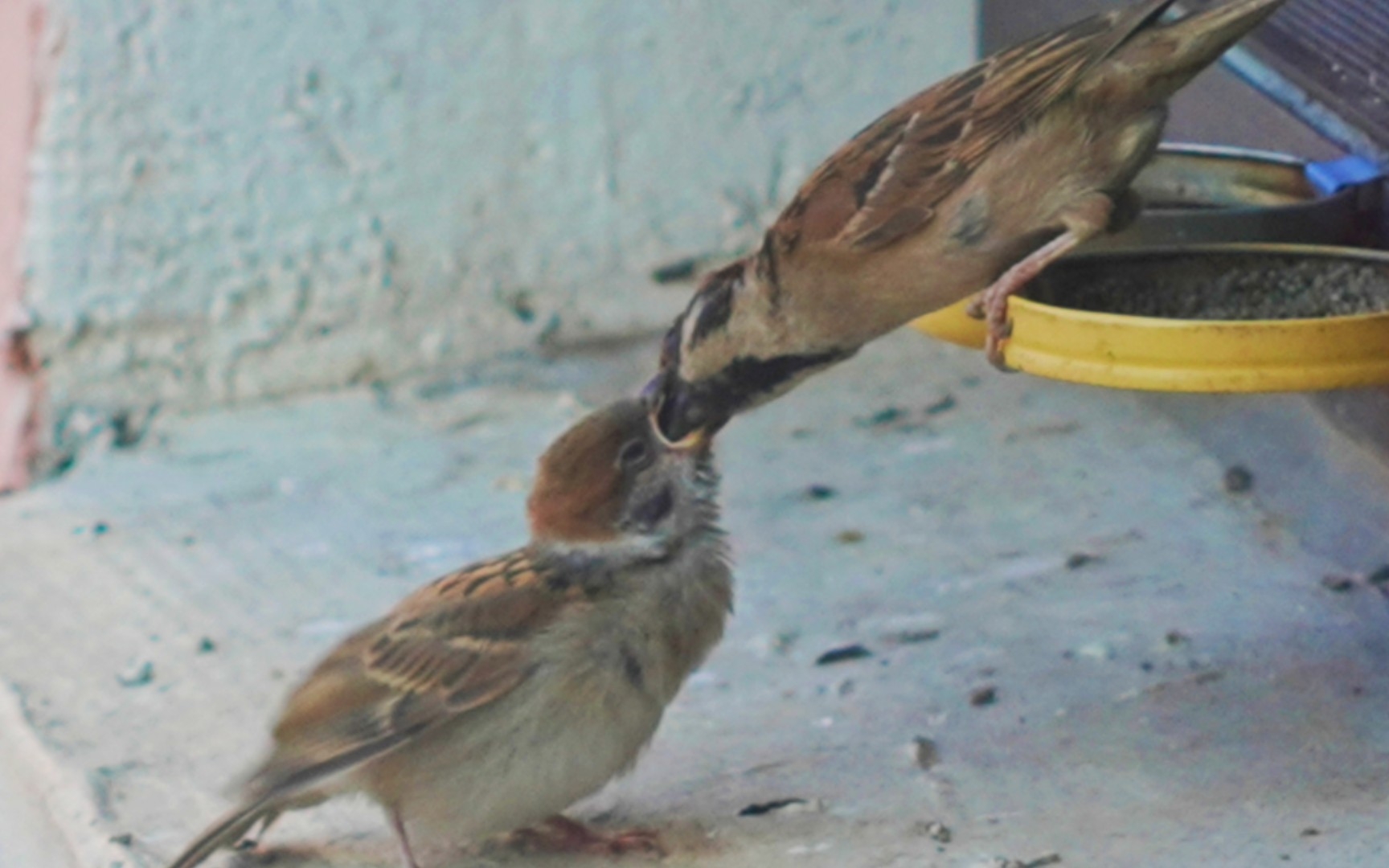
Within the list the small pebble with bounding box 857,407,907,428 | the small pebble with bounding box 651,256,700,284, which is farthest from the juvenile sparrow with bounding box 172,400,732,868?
the small pebble with bounding box 651,256,700,284

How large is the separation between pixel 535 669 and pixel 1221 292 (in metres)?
1.16

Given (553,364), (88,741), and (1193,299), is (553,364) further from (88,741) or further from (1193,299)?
(1193,299)

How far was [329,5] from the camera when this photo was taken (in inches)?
183

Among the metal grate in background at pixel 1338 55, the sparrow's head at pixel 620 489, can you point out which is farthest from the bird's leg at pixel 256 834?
the metal grate in background at pixel 1338 55

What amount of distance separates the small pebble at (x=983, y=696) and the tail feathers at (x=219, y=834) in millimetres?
1140

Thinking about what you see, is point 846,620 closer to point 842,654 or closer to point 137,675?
point 842,654

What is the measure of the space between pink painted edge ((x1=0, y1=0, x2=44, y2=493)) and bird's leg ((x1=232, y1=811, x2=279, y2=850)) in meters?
1.74

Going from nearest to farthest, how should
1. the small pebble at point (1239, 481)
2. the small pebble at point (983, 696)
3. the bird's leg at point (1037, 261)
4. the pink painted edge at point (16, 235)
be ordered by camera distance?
the bird's leg at point (1037, 261) < the small pebble at point (983, 696) < the small pebble at point (1239, 481) < the pink painted edge at point (16, 235)

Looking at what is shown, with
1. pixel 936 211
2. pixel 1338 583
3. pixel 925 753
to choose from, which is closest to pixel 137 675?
pixel 925 753

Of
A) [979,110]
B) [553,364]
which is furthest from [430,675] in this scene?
[553,364]

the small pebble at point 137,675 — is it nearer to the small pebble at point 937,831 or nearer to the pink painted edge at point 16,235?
the pink painted edge at point 16,235

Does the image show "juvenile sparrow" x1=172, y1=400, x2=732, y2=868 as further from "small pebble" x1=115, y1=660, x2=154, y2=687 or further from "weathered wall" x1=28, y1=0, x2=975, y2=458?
"weathered wall" x1=28, y1=0, x2=975, y2=458

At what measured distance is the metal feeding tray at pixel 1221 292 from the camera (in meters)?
2.51

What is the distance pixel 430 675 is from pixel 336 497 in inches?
64.3
